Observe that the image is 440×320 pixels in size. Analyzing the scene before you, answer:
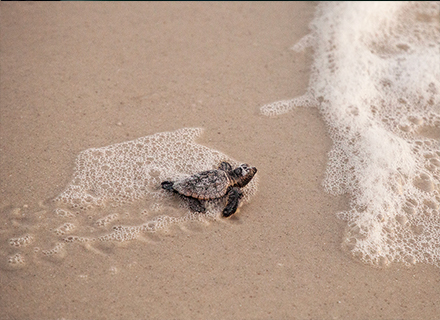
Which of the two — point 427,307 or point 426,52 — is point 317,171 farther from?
point 426,52

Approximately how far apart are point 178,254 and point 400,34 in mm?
3540

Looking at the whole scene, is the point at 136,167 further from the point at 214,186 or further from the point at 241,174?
the point at 241,174

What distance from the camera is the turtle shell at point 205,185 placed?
2629mm

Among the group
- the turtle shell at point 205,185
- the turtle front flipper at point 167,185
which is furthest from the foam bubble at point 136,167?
the turtle shell at point 205,185

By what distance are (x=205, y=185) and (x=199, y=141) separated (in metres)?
0.57

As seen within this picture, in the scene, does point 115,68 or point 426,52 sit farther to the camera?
point 426,52

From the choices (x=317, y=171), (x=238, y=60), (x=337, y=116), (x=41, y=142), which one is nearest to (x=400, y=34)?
(x=337, y=116)

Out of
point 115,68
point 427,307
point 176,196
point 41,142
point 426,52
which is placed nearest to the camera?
point 427,307

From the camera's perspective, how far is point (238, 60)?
12.4ft

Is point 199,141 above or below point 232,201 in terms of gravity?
above

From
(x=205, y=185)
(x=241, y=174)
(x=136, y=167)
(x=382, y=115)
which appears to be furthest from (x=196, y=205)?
(x=382, y=115)

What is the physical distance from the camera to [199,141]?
10.2 feet

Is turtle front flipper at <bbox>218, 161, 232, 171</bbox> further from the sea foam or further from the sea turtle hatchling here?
the sea foam

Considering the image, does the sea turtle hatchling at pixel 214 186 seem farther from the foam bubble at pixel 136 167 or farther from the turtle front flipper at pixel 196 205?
the foam bubble at pixel 136 167
